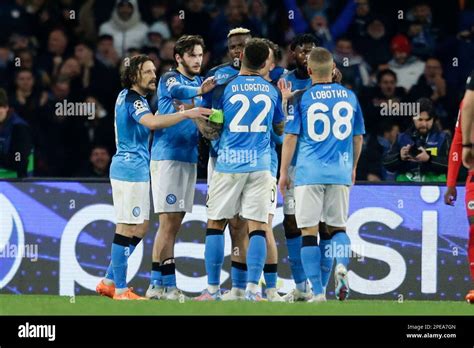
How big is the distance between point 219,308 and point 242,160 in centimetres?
133

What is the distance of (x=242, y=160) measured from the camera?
11484 mm

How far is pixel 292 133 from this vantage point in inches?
452

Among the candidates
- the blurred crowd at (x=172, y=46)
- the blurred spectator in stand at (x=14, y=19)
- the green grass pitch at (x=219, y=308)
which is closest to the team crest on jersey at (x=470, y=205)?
the green grass pitch at (x=219, y=308)

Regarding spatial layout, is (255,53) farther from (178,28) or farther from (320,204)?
(178,28)

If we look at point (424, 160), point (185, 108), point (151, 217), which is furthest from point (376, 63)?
point (185, 108)

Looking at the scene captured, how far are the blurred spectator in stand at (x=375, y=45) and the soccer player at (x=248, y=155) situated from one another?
5413 mm

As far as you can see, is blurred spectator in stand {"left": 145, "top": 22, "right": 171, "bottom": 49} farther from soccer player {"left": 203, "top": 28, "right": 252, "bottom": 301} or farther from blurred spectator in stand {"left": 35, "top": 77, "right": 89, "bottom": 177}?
soccer player {"left": 203, "top": 28, "right": 252, "bottom": 301}

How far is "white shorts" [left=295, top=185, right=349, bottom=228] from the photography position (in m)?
11.4

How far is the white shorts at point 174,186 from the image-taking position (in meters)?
12.1

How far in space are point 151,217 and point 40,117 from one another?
3027 millimetres

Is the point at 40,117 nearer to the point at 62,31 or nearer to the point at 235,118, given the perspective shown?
the point at 62,31

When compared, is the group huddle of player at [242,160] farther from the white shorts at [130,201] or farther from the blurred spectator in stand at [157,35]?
the blurred spectator in stand at [157,35]

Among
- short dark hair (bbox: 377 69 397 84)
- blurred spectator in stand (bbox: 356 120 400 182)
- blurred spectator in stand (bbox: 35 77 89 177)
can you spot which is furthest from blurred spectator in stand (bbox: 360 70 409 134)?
blurred spectator in stand (bbox: 35 77 89 177)

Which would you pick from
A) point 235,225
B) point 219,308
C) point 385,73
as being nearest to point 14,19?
point 385,73
